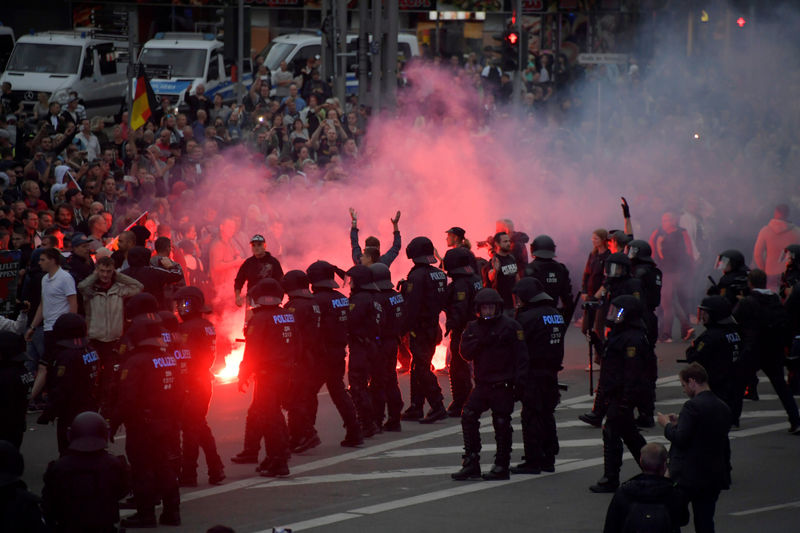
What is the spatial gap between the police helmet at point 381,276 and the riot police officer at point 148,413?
3.66 meters

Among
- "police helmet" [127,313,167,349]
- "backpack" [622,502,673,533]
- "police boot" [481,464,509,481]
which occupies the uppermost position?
"police helmet" [127,313,167,349]

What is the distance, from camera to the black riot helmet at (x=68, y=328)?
34.7ft

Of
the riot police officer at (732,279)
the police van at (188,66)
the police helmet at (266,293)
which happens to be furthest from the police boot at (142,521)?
the police van at (188,66)

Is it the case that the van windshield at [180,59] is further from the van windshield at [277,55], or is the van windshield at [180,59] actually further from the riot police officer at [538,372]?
the riot police officer at [538,372]

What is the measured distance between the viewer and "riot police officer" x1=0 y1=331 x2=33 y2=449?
9.73 metres

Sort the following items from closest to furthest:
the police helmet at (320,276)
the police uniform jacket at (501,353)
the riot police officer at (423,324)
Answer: the police uniform jacket at (501,353)
the police helmet at (320,276)
the riot police officer at (423,324)

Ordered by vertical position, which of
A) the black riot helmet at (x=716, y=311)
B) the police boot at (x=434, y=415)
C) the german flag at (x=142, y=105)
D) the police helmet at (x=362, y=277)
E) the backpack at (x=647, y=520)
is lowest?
the police boot at (x=434, y=415)

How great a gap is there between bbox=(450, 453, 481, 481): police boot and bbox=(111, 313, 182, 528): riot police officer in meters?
2.64

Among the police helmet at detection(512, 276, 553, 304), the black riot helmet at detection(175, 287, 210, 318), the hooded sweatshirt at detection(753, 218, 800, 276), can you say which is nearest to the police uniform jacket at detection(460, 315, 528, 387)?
the police helmet at detection(512, 276, 553, 304)

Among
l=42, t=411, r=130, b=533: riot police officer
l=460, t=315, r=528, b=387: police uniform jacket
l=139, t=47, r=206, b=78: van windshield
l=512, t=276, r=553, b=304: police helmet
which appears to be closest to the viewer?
l=42, t=411, r=130, b=533: riot police officer

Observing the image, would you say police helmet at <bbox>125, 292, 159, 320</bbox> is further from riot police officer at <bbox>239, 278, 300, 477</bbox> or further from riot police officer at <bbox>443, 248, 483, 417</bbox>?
riot police officer at <bbox>443, 248, 483, 417</bbox>

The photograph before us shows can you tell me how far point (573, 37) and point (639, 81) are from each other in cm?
1056

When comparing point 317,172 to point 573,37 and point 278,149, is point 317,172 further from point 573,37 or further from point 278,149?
point 573,37

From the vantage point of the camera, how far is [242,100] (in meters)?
26.2
